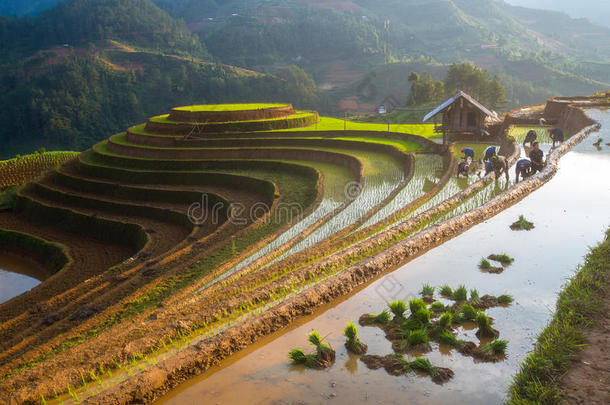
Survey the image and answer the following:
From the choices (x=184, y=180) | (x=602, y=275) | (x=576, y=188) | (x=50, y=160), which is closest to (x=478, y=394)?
(x=602, y=275)

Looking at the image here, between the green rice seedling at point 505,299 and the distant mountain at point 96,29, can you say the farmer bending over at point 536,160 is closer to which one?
the green rice seedling at point 505,299

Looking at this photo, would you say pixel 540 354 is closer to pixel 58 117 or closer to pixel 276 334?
pixel 276 334

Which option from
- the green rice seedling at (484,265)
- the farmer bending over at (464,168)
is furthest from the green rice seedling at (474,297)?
the farmer bending over at (464,168)

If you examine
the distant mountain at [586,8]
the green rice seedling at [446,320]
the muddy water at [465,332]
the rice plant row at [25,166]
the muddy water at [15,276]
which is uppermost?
the distant mountain at [586,8]

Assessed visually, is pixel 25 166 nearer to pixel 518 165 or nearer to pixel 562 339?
pixel 518 165

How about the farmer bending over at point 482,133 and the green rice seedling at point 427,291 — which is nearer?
the green rice seedling at point 427,291

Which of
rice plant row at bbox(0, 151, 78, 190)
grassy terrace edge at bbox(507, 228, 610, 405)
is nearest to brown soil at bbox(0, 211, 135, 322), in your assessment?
rice plant row at bbox(0, 151, 78, 190)

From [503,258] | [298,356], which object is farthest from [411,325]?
[503,258]
